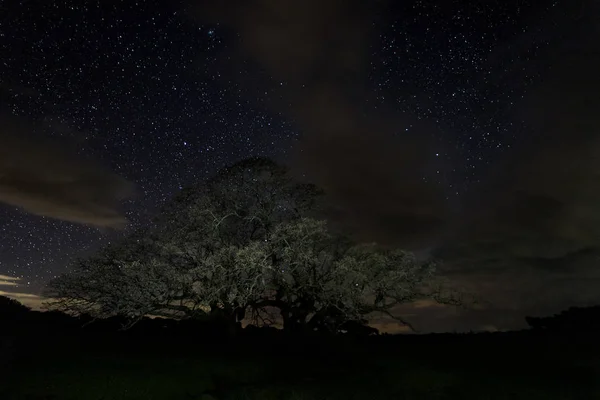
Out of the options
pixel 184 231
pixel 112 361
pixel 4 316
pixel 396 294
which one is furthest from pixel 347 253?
pixel 4 316

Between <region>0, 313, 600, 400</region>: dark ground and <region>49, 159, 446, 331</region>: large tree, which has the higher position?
<region>49, 159, 446, 331</region>: large tree

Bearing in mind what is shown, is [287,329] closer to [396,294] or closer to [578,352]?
[396,294]

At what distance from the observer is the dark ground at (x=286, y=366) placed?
22.5 m

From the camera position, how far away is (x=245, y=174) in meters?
30.1

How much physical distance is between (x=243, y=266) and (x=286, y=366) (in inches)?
289

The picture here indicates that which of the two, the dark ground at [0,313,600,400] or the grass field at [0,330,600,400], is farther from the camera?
the dark ground at [0,313,600,400]

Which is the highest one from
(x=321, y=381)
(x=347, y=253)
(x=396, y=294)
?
(x=347, y=253)

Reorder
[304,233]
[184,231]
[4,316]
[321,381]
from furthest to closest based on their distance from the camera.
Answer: [4,316], [184,231], [304,233], [321,381]

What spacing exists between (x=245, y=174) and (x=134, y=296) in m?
9.33

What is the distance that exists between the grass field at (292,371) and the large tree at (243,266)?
9.01 feet

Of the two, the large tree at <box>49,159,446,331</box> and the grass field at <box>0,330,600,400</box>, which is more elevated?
the large tree at <box>49,159,446,331</box>

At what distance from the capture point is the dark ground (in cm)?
2252

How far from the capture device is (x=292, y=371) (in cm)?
2758

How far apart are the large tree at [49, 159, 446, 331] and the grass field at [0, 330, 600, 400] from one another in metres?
2.74
